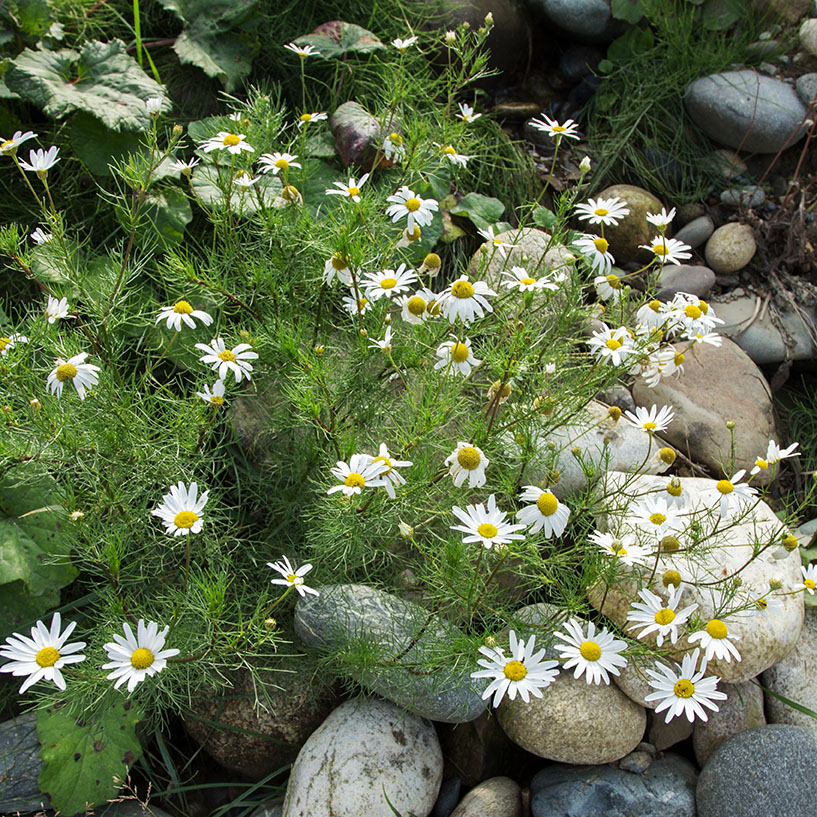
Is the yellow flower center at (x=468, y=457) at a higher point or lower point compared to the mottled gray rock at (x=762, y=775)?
higher

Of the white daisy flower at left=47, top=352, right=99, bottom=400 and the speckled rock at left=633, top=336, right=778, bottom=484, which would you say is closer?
the white daisy flower at left=47, top=352, right=99, bottom=400

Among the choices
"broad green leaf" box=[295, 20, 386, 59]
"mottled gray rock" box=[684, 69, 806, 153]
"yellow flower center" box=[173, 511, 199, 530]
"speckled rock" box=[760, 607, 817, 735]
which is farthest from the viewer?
"mottled gray rock" box=[684, 69, 806, 153]

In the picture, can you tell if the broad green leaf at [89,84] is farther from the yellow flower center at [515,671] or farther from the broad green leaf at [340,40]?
the yellow flower center at [515,671]

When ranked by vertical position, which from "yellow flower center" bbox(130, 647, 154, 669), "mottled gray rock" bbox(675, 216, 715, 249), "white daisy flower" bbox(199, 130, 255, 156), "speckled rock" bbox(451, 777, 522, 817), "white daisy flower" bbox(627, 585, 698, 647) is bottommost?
"speckled rock" bbox(451, 777, 522, 817)

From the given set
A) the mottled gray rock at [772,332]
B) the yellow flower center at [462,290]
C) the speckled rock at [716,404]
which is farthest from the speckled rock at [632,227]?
the yellow flower center at [462,290]

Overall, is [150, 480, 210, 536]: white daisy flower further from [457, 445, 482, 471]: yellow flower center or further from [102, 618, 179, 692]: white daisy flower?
[457, 445, 482, 471]: yellow flower center

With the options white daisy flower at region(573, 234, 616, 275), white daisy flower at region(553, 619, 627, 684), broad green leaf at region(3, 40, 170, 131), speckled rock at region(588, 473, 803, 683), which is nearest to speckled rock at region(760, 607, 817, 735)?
speckled rock at region(588, 473, 803, 683)

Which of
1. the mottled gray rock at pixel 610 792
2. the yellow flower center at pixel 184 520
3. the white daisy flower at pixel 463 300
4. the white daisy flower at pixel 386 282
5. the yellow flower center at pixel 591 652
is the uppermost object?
the white daisy flower at pixel 463 300
